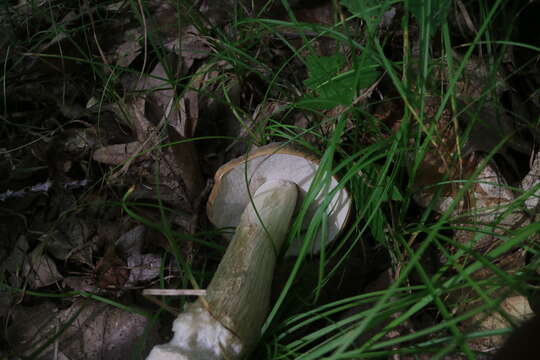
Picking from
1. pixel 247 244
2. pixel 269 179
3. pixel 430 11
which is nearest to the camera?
pixel 430 11

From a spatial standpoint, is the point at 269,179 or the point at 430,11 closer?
the point at 430,11

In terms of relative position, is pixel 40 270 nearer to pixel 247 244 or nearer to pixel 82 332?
pixel 82 332

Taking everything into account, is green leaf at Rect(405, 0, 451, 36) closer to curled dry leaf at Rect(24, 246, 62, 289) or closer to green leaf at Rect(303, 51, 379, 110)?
green leaf at Rect(303, 51, 379, 110)

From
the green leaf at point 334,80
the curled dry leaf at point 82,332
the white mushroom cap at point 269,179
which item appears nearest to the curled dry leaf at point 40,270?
the curled dry leaf at point 82,332

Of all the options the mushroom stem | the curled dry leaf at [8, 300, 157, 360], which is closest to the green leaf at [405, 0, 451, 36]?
the mushroom stem

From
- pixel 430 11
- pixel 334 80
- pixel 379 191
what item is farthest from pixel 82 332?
pixel 430 11

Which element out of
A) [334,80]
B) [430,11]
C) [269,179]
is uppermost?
[430,11]

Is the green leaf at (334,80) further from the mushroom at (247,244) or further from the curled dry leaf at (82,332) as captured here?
the curled dry leaf at (82,332)
